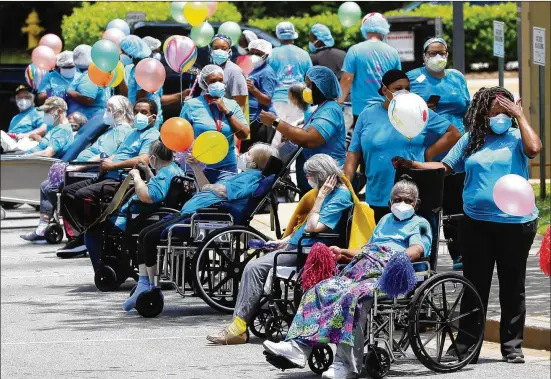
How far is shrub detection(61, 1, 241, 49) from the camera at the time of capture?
3111 centimetres

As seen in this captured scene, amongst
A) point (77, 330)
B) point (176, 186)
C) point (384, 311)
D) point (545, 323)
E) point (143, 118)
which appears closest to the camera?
point (384, 311)

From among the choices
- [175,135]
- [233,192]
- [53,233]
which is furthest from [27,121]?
[233,192]

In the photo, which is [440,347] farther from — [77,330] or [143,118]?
[143,118]

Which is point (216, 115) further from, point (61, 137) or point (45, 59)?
point (45, 59)

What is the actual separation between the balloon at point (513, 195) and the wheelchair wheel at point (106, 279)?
5061 mm

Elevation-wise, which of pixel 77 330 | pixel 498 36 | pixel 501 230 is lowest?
pixel 77 330

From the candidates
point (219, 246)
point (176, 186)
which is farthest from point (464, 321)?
point (176, 186)

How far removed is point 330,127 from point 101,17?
68.0 ft

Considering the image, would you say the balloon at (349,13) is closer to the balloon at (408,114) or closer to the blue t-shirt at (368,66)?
the blue t-shirt at (368,66)

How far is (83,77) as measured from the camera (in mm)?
18094

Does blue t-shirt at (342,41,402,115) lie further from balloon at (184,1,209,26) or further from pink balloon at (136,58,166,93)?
balloon at (184,1,209,26)

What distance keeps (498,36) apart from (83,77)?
16.8 feet

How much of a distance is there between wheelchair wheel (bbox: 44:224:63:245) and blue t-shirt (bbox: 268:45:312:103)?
301 centimetres

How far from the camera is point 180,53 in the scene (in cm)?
1519
